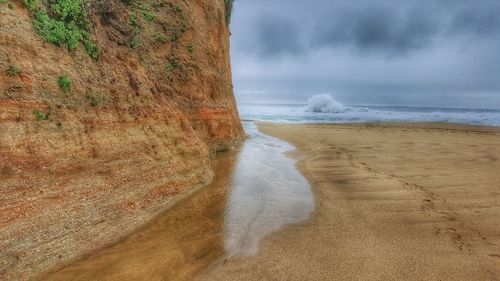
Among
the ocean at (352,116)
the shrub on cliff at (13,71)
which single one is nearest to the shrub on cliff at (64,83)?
the shrub on cliff at (13,71)

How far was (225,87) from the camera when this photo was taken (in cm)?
1361

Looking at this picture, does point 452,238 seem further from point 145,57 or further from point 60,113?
point 145,57

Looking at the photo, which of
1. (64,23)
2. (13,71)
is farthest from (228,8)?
(13,71)

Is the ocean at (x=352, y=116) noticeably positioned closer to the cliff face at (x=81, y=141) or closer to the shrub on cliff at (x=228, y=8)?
the shrub on cliff at (x=228, y=8)

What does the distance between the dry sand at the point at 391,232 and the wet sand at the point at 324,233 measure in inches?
0.6

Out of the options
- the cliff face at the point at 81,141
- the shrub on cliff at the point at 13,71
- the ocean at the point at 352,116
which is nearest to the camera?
the cliff face at the point at 81,141

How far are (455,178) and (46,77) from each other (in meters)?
9.59

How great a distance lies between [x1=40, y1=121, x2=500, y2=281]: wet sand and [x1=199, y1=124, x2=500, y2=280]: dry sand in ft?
0.05

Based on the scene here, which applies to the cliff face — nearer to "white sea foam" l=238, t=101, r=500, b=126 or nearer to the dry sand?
the dry sand

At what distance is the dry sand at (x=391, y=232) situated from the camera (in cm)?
393

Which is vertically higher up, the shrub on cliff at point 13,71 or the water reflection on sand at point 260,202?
the shrub on cliff at point 13,71

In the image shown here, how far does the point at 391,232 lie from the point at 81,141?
5388 mm

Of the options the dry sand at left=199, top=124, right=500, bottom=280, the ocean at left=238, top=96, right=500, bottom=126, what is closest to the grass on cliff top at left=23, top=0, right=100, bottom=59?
→ the dry sand at left=199, top=124, right=500, bottom=280

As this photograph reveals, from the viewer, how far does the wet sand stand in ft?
12.8
